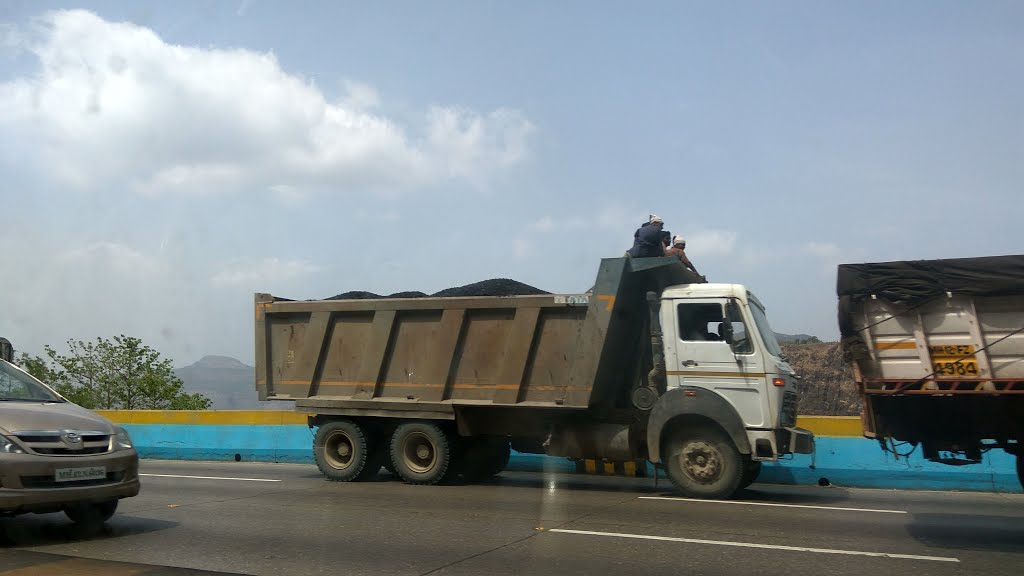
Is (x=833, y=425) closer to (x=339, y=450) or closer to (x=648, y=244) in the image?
(x=648, y=244)

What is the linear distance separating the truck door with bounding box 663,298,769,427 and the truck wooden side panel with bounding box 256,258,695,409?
758 mm

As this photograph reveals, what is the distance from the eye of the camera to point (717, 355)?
10336 millimetres

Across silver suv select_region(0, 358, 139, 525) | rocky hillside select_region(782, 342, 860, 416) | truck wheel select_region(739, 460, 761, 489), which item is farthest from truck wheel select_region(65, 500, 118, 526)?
rocky hillside select_region(782, 342, 860, 416)

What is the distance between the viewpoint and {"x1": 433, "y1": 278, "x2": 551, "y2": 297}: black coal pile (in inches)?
482

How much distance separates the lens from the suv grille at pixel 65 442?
273 inches

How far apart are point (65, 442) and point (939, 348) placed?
764cm

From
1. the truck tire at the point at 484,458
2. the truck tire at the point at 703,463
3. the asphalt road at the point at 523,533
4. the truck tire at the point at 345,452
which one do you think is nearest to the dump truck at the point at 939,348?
the asphalt road at the point at 523,533

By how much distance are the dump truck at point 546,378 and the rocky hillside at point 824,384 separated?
6423 millimetres

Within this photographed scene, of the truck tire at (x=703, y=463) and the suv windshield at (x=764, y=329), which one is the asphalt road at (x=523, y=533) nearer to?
the truck tire at (x=703, y=463)

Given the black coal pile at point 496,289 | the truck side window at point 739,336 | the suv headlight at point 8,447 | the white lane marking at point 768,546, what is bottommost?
the white lane marking at point 768,546

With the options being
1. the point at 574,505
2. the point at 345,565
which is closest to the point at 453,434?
the point at 574,505

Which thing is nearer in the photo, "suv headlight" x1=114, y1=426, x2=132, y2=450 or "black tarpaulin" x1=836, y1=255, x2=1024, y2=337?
"black tarpaulin" x1=836, y1=255, x2=1024, y2=337

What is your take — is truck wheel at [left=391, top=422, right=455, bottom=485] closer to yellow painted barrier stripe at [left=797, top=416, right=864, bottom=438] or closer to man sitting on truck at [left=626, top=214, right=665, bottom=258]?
man sitting on truck at [left=626, top=214, right=665, bottom=258]

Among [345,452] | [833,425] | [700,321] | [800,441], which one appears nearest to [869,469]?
[833,425]
